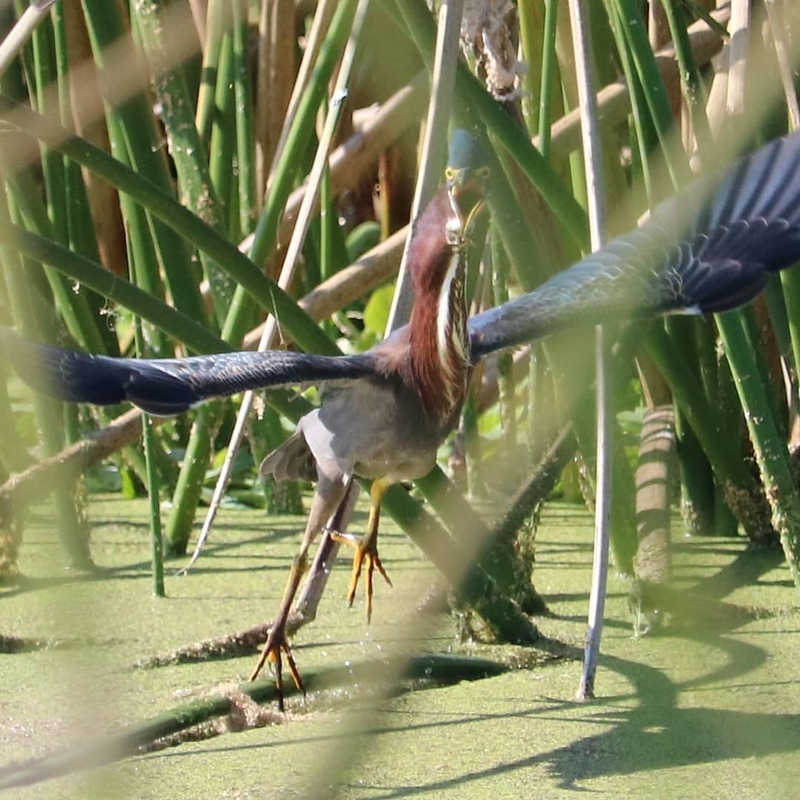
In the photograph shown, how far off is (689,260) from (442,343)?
0.38 metres

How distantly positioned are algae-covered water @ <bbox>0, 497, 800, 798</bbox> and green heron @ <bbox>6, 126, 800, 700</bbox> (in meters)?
0.18

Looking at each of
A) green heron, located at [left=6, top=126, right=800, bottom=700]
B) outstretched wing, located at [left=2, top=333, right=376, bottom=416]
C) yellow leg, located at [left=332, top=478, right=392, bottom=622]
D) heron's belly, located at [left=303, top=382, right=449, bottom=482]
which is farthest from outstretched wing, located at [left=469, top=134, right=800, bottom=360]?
outstretched wing, located at [left=2, top=333, right=376, bottom=416]

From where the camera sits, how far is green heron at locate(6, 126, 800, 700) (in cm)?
178

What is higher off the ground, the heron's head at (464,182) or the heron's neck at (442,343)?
the heron's head at (464,182)

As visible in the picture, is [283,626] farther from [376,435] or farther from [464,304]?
[464,304]

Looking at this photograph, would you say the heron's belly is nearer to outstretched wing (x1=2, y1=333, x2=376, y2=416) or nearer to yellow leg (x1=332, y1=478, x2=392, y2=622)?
yellow leg (x1=332, y1=478, x2=392, y2=622)

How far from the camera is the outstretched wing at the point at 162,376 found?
148 cm

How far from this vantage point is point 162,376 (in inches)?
60.8

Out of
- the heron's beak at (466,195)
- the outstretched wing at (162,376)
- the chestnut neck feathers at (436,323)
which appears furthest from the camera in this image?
the chestnut neck feathers at (436,323)

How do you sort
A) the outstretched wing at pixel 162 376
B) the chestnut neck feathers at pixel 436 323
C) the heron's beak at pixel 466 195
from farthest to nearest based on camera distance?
the chestnut neck feathers at pixel 436 323 < the heron's beak at pixel 466 195 < the outstretched wing at pixel 162 376

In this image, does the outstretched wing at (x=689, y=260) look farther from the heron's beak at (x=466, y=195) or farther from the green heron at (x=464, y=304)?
the heron's beak at (x=466, y=195)

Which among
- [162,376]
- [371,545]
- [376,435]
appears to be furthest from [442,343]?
[162,376]

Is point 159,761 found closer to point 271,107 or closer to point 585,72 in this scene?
point 585,72

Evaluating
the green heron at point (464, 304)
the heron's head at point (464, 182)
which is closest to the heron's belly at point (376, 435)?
the green heron at point (464, 304)
